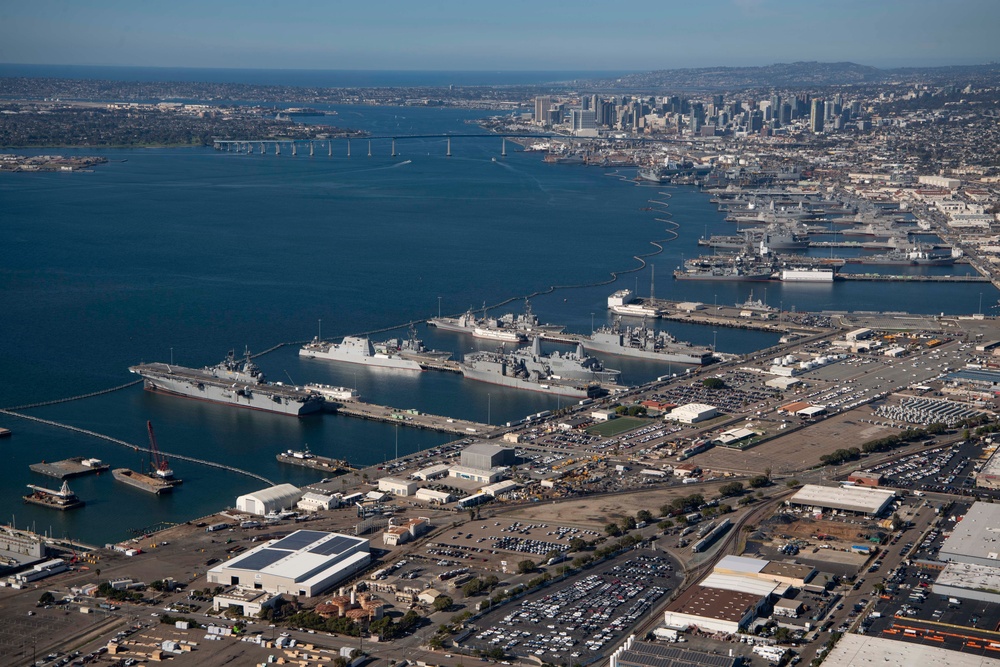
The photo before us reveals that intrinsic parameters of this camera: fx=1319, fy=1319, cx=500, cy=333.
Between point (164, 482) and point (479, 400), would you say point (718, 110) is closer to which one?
point (479, 400)

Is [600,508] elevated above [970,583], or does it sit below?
below

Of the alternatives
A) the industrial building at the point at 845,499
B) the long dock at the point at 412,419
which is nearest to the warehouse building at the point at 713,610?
the industrial building at the point at 845,499

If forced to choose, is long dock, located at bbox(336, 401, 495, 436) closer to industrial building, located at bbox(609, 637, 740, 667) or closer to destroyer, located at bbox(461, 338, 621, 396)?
destroyer, located at bbox(461, 338, 621, 396)

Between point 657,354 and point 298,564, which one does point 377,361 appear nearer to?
point 657,354

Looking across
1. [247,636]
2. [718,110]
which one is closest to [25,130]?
[718,110]

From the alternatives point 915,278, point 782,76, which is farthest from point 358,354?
point 782,76

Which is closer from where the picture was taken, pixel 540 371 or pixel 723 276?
pixel 540 371

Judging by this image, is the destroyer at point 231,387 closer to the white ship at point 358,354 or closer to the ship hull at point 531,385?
the white ship at point 358,354
